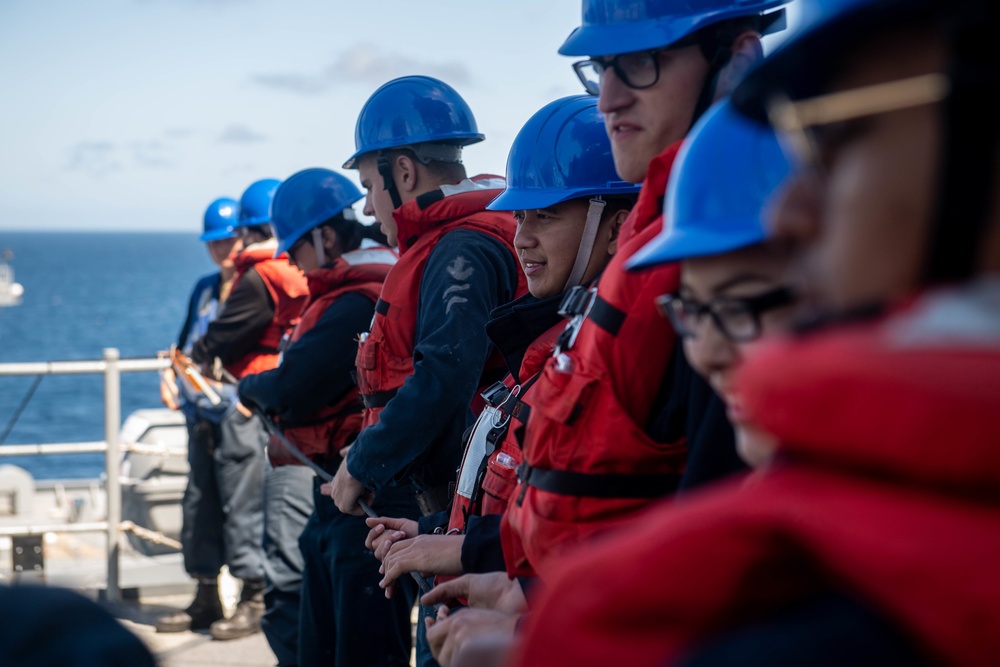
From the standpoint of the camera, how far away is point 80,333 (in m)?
78.6

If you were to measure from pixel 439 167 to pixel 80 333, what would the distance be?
80317mm

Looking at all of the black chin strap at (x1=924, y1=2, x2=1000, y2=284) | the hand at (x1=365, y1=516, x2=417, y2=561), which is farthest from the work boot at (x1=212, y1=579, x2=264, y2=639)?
the black chin strap at (x1=924, y1=2, x2=1000, y2=284)

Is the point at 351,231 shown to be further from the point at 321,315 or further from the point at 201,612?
the point at 201,612

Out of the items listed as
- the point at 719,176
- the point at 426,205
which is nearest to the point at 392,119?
the point at 426,205

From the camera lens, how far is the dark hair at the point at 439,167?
4.25 meters

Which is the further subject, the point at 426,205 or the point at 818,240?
the point at 426,205

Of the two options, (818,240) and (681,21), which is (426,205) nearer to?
(681,21)

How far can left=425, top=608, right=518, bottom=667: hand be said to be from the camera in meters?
2.01

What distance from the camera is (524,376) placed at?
9.00ft

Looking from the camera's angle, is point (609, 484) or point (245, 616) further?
point (245, 616)

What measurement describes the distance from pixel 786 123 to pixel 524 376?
5.71 feet

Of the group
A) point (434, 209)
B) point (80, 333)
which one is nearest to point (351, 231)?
point (434, 209)

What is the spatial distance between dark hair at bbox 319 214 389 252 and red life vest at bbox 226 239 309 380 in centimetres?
116

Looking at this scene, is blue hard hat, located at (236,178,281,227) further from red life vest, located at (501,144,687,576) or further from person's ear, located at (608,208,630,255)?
red life vest, located at (501,144,687,576)
